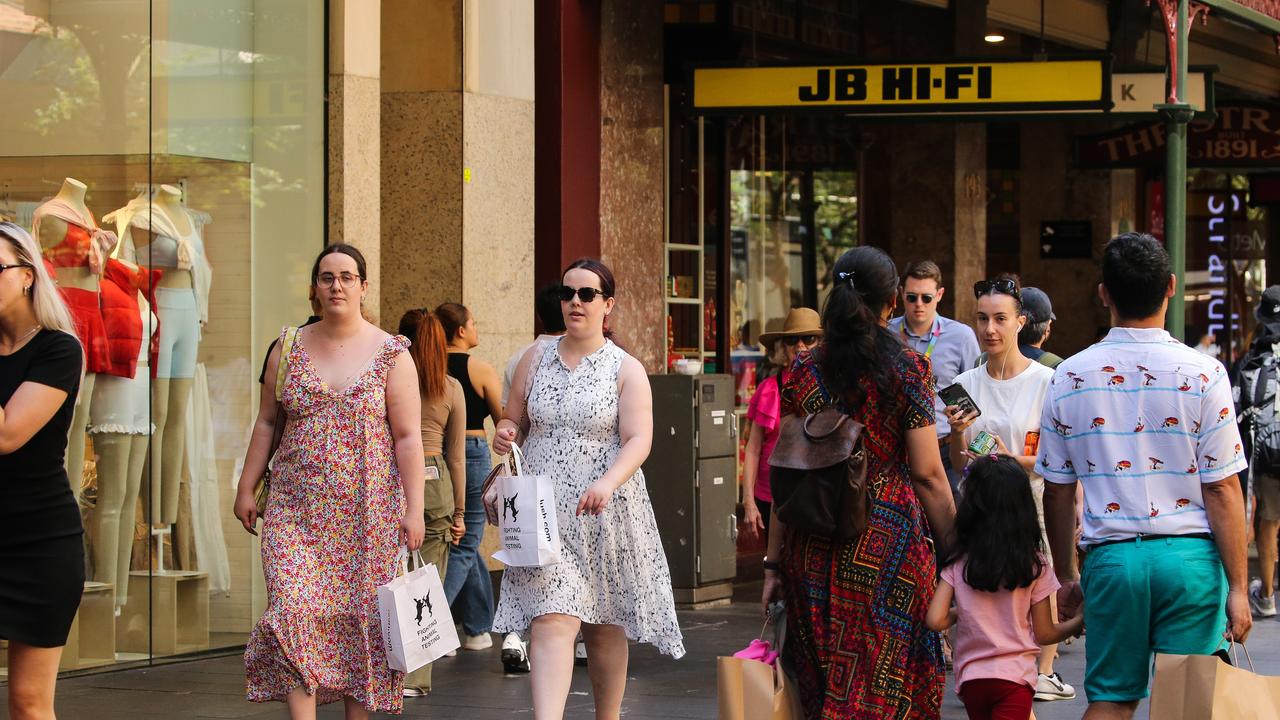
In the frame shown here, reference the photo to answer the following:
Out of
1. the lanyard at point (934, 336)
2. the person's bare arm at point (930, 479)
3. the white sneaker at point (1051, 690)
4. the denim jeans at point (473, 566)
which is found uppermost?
the lanyard at point (934, 336)

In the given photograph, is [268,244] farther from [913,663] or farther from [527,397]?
[913,663]

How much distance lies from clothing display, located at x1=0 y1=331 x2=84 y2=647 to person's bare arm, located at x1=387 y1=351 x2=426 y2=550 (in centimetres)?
133

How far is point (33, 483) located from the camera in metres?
5.53

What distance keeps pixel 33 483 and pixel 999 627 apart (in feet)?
9.95

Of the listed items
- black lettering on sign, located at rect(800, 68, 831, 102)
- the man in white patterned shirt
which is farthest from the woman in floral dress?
black lettering on sign, located at rect(800, 68, 831, 102)

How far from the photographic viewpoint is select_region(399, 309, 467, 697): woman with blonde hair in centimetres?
898

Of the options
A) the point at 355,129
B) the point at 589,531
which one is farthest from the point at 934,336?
the point at 355,129

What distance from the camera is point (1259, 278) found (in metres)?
28.4

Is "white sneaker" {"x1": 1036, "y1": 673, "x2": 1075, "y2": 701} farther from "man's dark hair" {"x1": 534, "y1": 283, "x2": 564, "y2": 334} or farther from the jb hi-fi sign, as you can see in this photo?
the jb hi-fi sign

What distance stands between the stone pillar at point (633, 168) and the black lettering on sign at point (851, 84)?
1.69 meters

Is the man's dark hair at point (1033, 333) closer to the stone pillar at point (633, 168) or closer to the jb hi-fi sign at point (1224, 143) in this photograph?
the stone pillar at point (633, 168)

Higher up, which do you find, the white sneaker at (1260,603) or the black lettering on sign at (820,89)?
the black lettering on sign at (820,89)

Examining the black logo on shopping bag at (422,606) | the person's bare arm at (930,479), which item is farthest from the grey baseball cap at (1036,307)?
the black logo on shopping bag at (422,606)

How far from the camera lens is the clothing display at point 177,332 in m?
9.74
